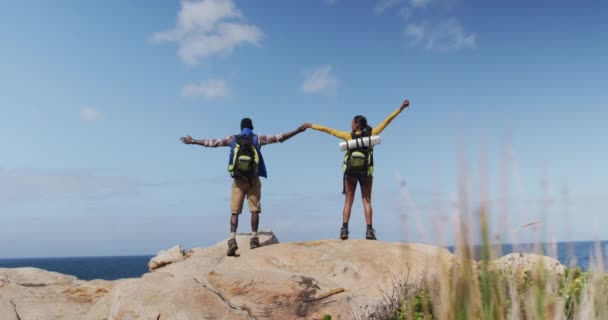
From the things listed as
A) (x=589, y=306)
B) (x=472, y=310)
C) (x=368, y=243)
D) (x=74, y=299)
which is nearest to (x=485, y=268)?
(x=472, y=310)

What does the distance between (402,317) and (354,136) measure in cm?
523

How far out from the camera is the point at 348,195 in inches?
451

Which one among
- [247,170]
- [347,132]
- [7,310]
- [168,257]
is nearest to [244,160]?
[247,170]

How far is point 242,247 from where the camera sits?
1493 centimetres

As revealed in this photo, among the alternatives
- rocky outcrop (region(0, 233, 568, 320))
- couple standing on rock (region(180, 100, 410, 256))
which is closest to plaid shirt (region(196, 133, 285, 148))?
couple standing on rock (region(180, 100, 410, 256))

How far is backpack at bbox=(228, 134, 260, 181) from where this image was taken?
37.0ft

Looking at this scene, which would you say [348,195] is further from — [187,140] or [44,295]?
[44,295]

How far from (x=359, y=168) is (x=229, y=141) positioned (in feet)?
10.5

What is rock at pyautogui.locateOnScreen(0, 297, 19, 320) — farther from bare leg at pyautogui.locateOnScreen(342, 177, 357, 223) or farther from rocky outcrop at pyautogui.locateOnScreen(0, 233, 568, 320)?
bare leg at pyautogui.locateOnScreen(342, 177, 357, 223)

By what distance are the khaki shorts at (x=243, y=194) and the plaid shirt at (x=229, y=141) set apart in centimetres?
91

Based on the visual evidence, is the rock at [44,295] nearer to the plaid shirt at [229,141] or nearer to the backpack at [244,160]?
the backpack at [244,160]

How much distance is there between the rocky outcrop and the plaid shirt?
2.45m

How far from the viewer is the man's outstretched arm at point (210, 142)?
39.7 ft

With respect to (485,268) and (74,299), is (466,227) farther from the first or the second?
(74,299)
